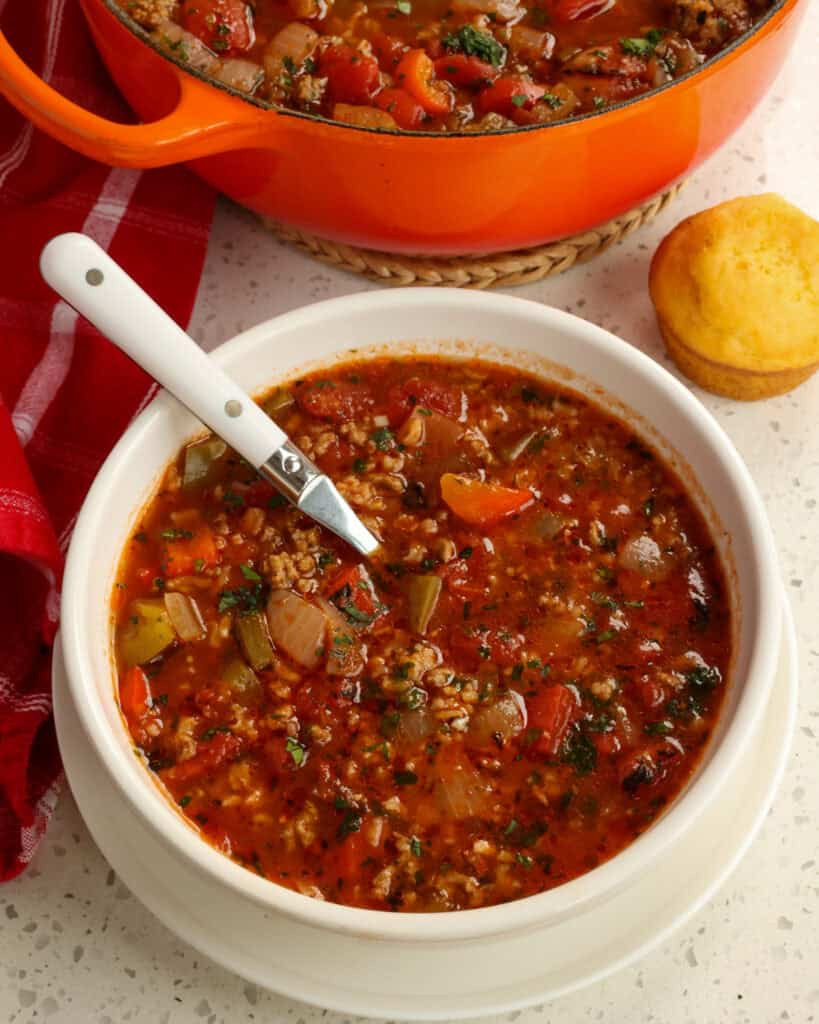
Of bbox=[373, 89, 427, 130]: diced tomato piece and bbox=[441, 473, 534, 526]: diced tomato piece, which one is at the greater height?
bbox=[373, 89, 427, 130]: diced tomato piece

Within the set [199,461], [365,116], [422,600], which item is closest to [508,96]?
[365,116]

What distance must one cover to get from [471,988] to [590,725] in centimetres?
55

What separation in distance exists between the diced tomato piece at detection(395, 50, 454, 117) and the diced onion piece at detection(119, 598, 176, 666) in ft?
4.43

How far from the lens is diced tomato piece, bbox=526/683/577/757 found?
268 cm

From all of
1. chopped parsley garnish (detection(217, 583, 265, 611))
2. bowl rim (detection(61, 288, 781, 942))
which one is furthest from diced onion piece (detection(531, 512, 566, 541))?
chopped parsley garnish (detection(217, 583, 265, 611))

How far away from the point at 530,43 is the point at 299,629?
160cm

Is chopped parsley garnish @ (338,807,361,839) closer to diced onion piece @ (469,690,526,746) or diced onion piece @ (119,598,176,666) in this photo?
diced onion piece @ (469,690,526,746)

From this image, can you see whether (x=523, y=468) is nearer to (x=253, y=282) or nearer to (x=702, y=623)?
(x=702, y=623)

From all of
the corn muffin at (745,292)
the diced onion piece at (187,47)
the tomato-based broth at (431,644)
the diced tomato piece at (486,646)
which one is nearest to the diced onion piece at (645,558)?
the tomato-based broth at (431,644)

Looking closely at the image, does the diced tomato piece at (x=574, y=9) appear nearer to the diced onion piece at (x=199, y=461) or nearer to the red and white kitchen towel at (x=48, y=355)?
the red and white kitchen towel at (x=48, y=355)

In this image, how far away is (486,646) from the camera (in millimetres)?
2775

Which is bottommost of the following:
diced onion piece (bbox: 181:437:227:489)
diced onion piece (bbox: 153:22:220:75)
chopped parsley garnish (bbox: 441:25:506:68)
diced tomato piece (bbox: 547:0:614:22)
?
diced onion piece (bbox: 181:437:227:489)

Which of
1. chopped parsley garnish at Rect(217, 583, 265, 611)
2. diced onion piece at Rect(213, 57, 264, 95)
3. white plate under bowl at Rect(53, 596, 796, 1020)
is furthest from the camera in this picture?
diced onion piece at Rect(213, 57, 264, 95)

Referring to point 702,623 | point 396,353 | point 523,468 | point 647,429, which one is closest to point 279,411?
point 396,353
